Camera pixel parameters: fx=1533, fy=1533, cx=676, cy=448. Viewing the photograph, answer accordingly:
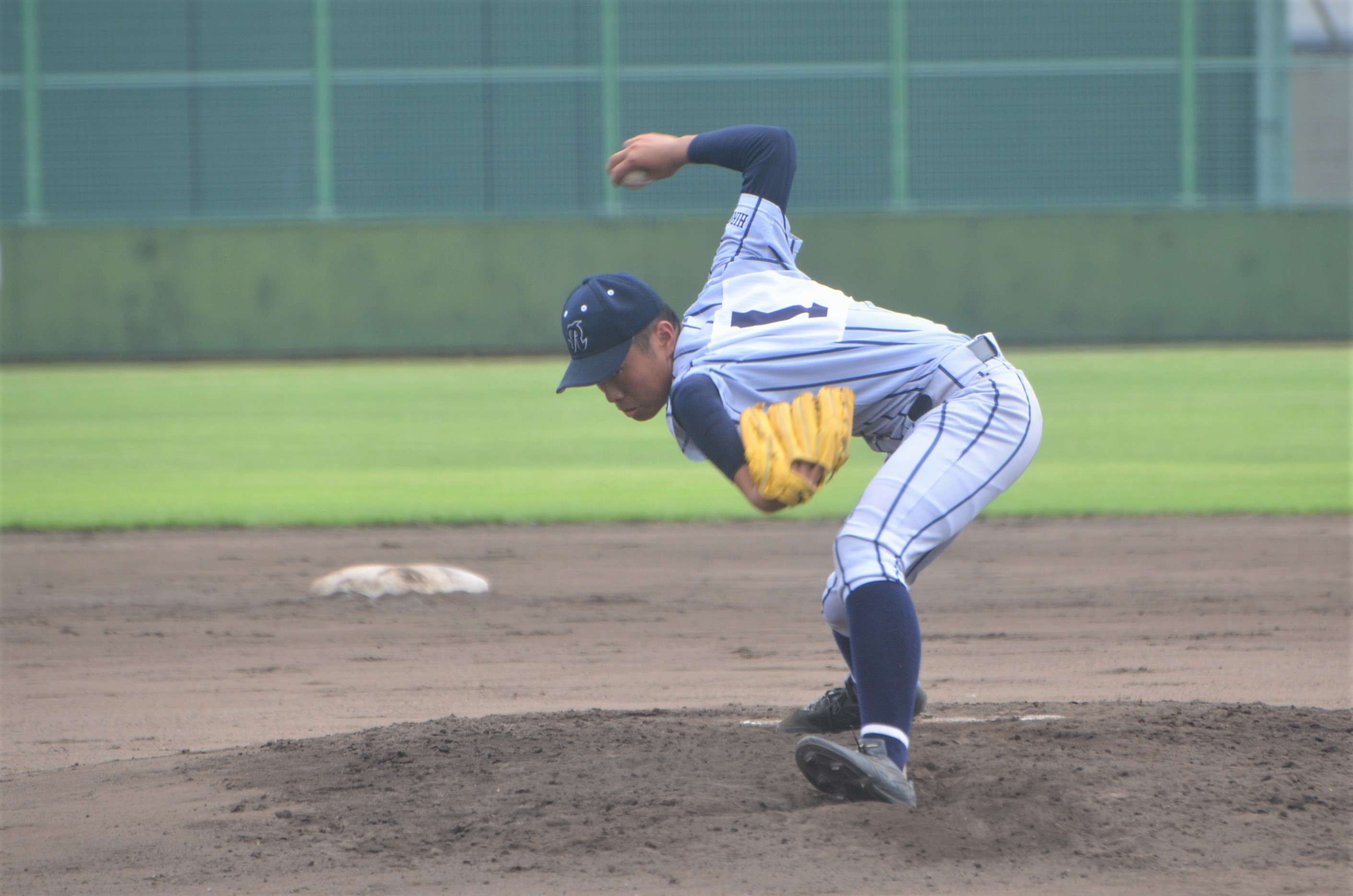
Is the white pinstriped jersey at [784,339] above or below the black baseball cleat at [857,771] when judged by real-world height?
above

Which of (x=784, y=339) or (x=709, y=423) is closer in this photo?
(x=709, y=423)

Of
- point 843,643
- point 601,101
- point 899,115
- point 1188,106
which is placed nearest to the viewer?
point 843,643

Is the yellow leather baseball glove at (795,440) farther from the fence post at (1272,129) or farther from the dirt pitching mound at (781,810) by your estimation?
the fence post at (1272,129)

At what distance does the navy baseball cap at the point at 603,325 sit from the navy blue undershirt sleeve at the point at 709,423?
191 mm

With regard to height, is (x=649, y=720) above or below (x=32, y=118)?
below

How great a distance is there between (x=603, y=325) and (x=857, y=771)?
3.65 feet

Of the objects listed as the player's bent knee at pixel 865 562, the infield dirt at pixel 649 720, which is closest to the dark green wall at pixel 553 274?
the infield dirt at pixel 649 720

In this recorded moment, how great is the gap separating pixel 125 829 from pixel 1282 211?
2290cm

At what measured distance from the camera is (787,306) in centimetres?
345

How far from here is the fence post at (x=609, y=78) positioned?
24391 millimetres

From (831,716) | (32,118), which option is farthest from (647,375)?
(32,118)

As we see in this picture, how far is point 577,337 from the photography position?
3.34 metres

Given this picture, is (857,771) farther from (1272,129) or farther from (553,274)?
(1272,129)

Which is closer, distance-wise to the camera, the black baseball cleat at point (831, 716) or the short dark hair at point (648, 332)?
the short dark hair at point (648, 332)
